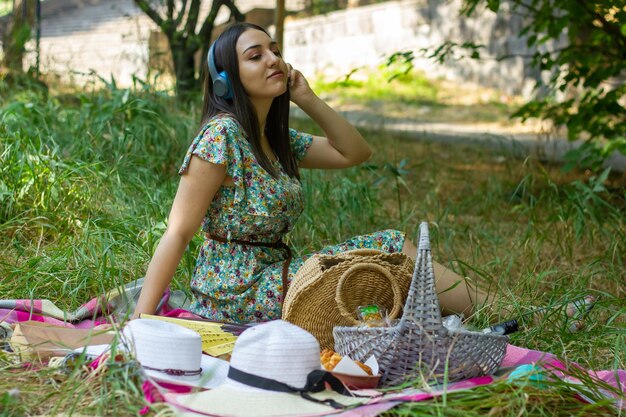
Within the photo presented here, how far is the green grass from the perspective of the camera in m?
2.69

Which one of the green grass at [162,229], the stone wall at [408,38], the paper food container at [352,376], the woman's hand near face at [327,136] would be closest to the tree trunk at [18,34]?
the green grass at [162,229]

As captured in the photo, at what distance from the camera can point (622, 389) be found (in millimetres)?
2938

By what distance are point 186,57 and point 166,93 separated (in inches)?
70.4

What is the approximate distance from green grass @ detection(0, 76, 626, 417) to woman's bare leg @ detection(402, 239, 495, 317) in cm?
10

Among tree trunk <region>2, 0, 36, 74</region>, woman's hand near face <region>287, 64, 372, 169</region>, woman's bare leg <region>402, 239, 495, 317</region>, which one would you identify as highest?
tree trunk <region>2, 0, 36, 74</region>

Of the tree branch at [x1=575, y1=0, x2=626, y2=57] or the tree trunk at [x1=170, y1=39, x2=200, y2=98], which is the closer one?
the tree branch at [x1=575, y1=0, x2=626, y2=57]

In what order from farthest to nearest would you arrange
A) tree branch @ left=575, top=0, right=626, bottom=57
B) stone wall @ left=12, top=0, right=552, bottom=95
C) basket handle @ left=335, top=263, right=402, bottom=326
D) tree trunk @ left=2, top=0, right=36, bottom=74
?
stone wall @ left=12, top=0, right=552, bottom=95 → tree trunk @ left=2, top=0, right=36, bottom=74 → tree branch @ left=575, top=0, right=626, bottom=57 → basket handle @ left=335, top=263, right=402, bottom=326

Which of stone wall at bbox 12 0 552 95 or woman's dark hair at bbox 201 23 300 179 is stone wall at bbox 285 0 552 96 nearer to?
stone wall at bbox 12 0 552 95

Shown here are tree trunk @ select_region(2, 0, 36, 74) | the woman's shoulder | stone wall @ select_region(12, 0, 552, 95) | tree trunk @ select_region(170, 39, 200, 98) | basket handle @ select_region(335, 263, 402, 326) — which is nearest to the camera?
basket handle @ select_region(335, 263, 402, 326)

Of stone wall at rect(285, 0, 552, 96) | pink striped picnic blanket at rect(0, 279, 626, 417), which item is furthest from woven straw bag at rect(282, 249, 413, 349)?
stone wall at rect(285, 0, 552, 96)

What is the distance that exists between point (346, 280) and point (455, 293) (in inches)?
25.6

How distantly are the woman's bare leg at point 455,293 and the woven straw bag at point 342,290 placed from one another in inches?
13.5

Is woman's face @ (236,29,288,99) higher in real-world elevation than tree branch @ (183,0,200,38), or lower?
lower

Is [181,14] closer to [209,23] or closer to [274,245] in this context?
[209,23]
